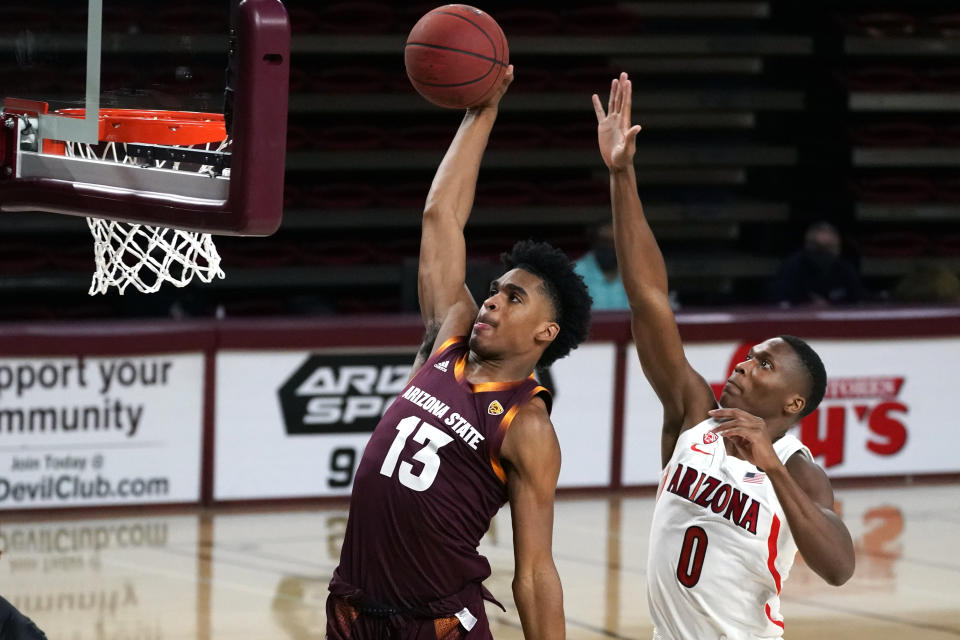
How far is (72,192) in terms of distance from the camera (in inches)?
183

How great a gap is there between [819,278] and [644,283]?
699 cm

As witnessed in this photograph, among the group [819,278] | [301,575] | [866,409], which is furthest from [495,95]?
[819,278]

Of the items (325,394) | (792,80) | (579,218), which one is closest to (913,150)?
(792,80)

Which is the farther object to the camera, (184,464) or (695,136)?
(695,136)

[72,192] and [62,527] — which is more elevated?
[72,192]

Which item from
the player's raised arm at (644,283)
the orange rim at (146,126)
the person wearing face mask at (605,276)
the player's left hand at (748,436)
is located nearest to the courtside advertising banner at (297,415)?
the person wearing face mask at (605,276)

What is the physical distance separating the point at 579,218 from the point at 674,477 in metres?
8.54

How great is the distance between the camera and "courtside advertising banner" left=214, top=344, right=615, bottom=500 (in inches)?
363

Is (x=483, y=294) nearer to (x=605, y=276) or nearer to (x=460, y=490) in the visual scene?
(x=605, y=276)

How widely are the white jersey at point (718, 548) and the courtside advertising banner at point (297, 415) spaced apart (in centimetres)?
479

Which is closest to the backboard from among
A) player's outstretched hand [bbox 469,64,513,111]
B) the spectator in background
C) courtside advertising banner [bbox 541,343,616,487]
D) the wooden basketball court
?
player's outstretched hand [bbox 469,64,513,111]

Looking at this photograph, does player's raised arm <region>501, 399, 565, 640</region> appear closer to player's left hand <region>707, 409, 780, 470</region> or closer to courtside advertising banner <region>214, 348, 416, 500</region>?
player's left hand <region>707, 409, 780, 470</region>

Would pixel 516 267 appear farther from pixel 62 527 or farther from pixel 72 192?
pixel 62 527

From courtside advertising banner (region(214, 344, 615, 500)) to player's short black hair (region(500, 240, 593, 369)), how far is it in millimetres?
4792
